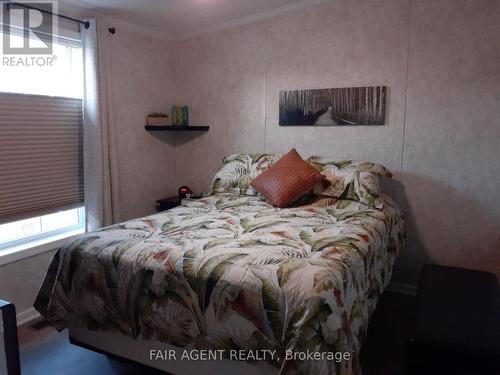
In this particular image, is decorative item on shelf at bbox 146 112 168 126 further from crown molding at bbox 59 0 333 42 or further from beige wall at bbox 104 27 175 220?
crown molding at bbox 59 0 333 42

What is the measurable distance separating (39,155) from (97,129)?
466 mm

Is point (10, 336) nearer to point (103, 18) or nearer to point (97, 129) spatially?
point (97, 129)

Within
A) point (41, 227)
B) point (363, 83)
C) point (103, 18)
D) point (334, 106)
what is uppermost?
point (103, 18)

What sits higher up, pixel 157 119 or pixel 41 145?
pixel 157 119

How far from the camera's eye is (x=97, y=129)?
303 cm

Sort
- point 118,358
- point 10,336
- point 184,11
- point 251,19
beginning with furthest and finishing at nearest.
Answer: point 251,19 → point 184,11 → point 118,358 → point 10,336

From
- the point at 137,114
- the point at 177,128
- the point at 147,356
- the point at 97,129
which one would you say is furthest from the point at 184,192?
the point at 147,356

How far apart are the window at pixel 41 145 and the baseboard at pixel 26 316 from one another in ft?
1.56

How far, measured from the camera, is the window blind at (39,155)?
2.58 m

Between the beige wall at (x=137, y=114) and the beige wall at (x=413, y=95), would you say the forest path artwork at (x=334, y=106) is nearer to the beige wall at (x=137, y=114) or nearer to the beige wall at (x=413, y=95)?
the beige wall at (x=413, y=95)

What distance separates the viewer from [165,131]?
3939 mm

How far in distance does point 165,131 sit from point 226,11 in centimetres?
131

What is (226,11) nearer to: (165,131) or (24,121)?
(165,131)

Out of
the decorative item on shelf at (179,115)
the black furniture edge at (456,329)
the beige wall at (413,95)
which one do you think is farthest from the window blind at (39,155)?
the black furniture edge at (456,329)
